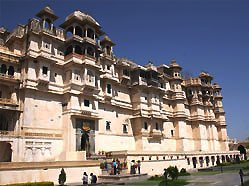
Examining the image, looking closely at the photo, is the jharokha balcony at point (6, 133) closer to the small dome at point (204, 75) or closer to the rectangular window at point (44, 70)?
the rectangular window at point (44, 70)

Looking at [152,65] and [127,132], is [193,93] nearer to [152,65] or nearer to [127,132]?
[152,65]

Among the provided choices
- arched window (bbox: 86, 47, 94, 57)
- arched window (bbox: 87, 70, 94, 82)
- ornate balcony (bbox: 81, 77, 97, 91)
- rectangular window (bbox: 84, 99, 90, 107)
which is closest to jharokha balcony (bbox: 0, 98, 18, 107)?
ornate balcony (bbox: 81, 77, 97, 91)

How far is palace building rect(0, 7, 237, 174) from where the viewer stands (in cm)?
2945

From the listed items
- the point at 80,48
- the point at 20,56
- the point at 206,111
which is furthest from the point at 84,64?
the point at 206,111

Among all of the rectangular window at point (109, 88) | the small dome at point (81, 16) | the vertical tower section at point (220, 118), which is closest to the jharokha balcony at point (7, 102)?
the small dome at point (81, 16)

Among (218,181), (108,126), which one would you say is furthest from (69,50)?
(218,181)

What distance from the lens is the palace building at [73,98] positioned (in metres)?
29.5

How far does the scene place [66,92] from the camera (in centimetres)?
3312

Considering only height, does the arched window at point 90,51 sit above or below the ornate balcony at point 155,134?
above

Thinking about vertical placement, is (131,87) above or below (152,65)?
below

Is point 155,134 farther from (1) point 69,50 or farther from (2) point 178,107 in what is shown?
(1) point 69,50

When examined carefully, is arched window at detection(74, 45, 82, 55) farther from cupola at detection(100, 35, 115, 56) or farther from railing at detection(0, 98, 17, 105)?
railing at detection(0, 98, 17, 105)

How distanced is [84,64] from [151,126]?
60.2 ft

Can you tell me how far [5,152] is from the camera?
28.4 metres
